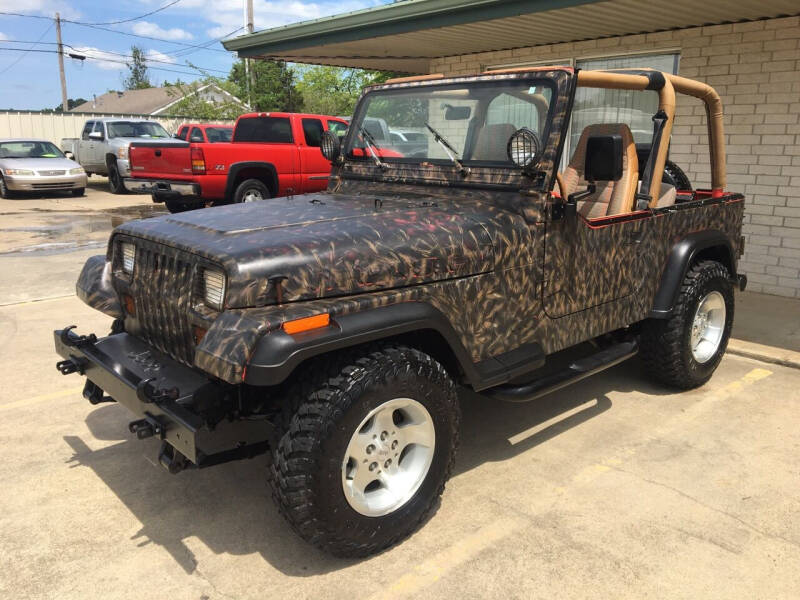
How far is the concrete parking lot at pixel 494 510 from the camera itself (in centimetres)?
271

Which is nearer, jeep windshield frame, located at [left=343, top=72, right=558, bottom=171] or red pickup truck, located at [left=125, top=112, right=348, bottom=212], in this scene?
jeep windshield frame, located at [left=343, top=72, right=558, bottom=171]

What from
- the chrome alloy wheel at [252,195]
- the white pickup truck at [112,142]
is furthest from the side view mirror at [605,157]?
the white pickup truck at [112,142]

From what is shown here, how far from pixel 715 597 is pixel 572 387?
225 centimetres

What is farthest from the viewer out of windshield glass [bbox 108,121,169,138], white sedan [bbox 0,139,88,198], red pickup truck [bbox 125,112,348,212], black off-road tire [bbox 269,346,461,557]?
windshield glass [bbox 108,121,169,138]

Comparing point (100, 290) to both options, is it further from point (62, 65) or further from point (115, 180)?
point (62, 65)

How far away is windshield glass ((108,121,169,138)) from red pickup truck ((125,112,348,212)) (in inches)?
312

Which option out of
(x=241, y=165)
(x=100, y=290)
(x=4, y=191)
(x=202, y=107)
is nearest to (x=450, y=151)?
(x=100, y=290)

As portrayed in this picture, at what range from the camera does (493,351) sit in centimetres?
322

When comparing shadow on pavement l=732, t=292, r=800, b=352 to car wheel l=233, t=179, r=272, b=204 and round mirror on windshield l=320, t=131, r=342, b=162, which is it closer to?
round mirror on windshield l=320, t=131, r=342, b=162

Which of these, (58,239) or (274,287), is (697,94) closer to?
(274,287)

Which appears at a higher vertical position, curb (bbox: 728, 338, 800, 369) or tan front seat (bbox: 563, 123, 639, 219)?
tan front seat (bbox: 563, 123, 639, 219)

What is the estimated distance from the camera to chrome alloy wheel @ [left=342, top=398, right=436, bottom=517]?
277 centimetres

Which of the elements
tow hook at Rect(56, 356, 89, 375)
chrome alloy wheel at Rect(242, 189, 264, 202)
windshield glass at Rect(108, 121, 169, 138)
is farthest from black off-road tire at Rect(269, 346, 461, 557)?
windshield glass at Rect(108, 121, 169, 138)

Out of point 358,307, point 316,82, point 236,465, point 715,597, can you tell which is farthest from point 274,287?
point 316,82
